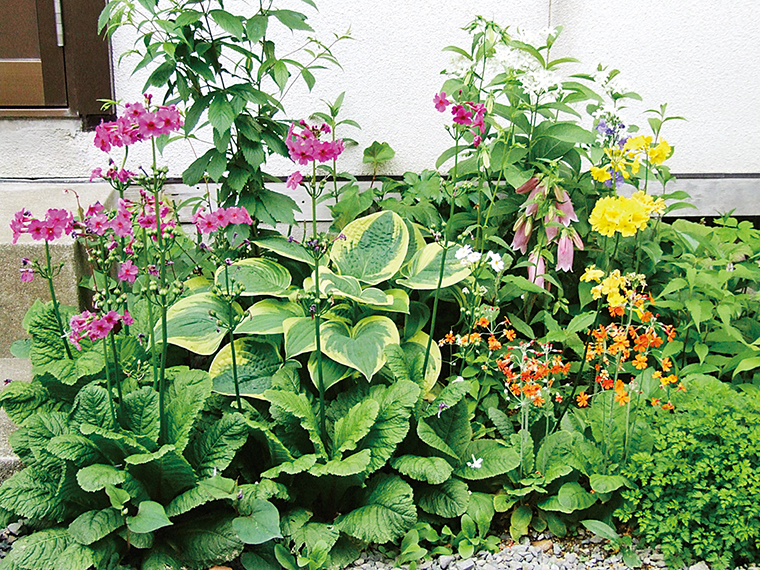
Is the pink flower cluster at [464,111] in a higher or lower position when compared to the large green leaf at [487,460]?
higher

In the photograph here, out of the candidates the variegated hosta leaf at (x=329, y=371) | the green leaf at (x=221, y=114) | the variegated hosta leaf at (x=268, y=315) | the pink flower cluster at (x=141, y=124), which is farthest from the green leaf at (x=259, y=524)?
the green leaf at (x=221, y=114)

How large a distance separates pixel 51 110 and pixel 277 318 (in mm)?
1550

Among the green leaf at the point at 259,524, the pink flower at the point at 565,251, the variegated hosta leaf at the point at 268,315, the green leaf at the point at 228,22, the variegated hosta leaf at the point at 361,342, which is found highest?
the green leaf at the point at 228,22

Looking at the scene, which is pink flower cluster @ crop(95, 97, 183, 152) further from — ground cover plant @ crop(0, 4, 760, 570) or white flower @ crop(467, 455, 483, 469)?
white flower @ crop(467, 455, 483, 469)

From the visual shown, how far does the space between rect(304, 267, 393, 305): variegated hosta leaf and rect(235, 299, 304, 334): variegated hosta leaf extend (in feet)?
0.35

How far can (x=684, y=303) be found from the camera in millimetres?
2031

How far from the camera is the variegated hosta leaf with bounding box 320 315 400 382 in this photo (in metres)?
1.75

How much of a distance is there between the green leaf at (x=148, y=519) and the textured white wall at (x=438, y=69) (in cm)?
164

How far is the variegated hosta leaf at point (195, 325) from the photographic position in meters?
1.89

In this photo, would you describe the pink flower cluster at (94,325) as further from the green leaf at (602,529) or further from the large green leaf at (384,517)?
the green leaf at (602,529)

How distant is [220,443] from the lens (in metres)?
1.64

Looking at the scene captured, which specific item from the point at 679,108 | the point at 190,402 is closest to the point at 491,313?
the point at 190,402

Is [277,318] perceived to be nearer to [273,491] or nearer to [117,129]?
[273,491]

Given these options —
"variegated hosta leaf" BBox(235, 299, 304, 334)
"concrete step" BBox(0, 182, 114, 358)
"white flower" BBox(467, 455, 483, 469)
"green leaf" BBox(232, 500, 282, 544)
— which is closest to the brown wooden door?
"concrete step" BBox(0, 182, 114, 358)
